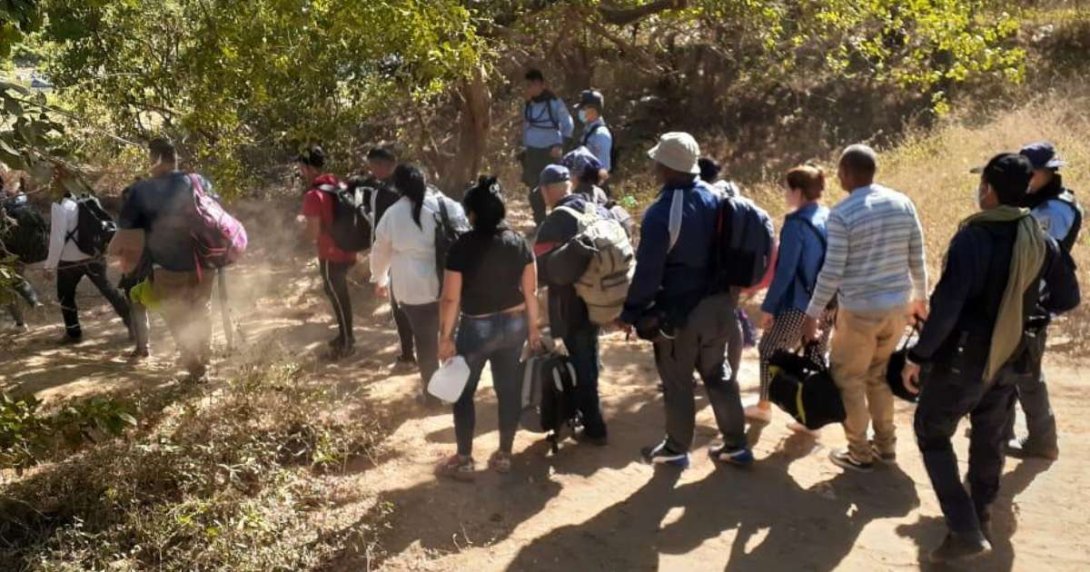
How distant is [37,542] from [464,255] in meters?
2.43

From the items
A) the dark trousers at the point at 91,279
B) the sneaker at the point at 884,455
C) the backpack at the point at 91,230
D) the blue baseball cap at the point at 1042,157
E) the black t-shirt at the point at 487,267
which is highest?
the blue baseball cap at the point at 1042,157

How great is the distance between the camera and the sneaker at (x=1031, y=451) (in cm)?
511

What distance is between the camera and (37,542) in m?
4.47

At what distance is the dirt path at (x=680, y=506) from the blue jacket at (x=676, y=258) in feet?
3.17

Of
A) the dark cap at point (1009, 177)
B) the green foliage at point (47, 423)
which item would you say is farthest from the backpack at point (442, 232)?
the dark cap at point (1009, 177)

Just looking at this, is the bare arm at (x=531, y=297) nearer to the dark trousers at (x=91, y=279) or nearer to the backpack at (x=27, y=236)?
the dark trousers at (x=91, y=279)

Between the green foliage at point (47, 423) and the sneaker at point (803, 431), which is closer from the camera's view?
the green foliage at point (47, 423)

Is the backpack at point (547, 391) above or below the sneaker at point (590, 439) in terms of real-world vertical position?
above

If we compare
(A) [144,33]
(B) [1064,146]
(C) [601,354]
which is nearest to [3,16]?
(C) [601,354]

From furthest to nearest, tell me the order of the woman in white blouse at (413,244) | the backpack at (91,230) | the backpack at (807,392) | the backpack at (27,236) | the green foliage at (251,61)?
the backpack at (27,236) → the backpack at (91,230) → the green foliage at (251,61) → the woman in white blouse at (413,244) → the backpack at (807,392)

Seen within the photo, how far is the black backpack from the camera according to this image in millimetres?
7984

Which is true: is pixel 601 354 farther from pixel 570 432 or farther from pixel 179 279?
pixel 179 279

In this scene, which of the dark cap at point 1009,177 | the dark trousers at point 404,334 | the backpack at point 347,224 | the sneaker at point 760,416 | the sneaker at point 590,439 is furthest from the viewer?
the dark trousers at point 404,334

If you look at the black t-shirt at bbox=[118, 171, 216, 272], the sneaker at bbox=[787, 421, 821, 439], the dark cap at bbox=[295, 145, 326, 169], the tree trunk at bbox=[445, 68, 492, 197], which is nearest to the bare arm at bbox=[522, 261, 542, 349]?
the sneaker at bbox=[787, 421, 821, 439]
